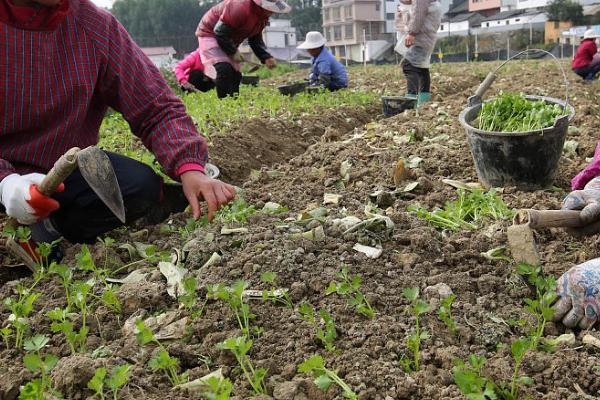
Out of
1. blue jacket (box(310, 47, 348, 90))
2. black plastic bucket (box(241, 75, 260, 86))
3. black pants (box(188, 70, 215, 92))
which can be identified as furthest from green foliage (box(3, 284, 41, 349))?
black plastic bucket (box(241, 75, 260, 86))

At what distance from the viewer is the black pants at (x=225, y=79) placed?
7031mm

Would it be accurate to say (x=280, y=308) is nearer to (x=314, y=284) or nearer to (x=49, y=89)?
A: (x=314, y=284)

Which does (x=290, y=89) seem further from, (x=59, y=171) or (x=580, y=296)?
(x=580, y=296)

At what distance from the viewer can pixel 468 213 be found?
2688 mm

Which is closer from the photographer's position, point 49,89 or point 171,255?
point 171,255

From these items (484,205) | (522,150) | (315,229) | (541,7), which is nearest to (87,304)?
(315,229)

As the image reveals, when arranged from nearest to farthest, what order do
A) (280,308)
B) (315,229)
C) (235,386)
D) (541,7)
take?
(235,386) → (280,308) → (315,229) → (541,7)

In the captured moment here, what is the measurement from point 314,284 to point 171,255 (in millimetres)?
715

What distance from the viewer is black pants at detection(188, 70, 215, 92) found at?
8234 millimetres

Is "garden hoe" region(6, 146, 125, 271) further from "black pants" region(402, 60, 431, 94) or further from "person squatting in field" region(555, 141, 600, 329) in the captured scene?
"black pants" region(402, 60, 431, 94)

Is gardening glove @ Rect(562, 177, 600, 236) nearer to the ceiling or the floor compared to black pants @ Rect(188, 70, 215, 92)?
nearer to the floor

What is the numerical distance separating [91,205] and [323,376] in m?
1.68

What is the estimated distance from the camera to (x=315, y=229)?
2.34m

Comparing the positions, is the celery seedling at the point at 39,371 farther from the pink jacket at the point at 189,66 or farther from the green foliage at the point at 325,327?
the pink jacket at the point at 189,66
